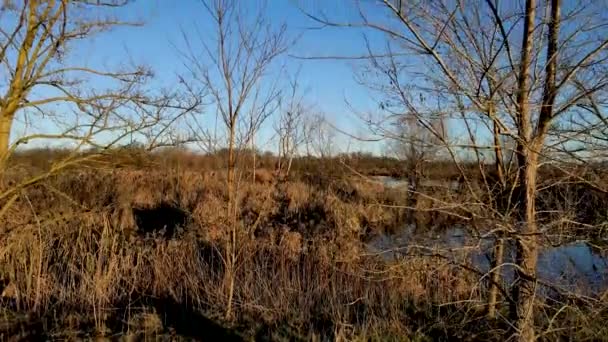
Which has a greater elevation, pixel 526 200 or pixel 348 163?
pixel 348 163

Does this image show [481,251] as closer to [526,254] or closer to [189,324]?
[526,254]

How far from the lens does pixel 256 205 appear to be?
13891 mm

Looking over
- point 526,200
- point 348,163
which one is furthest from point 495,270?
point 348,163

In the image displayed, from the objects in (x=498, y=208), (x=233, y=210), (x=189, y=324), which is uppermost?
(x=498, y=208)

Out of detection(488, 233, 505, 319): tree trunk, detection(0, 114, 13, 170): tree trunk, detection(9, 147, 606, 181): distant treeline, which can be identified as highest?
detection(0, 114, 13, 170): tree trunk

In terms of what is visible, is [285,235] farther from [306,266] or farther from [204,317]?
[204,317]

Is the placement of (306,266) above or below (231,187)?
below

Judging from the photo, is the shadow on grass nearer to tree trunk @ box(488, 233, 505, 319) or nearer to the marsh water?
the marsh water

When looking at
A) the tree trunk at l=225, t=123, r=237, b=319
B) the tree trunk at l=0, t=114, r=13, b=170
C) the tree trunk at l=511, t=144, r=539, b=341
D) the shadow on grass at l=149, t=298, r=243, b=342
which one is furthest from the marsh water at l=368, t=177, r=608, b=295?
the tree trunk at l=0, t=114, r=13, b=170

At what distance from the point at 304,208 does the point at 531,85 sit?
11881 mm

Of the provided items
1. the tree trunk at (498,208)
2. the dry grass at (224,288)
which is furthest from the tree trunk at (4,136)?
the tree trunk at (498,208)

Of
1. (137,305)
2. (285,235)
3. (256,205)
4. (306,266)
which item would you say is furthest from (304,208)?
(137,305)

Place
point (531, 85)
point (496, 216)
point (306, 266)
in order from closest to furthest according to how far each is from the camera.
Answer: point (531, 85) → point (496, 216) → point (306, 266)

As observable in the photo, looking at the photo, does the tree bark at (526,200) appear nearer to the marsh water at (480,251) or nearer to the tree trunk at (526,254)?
the tree trunk at (526,254)
